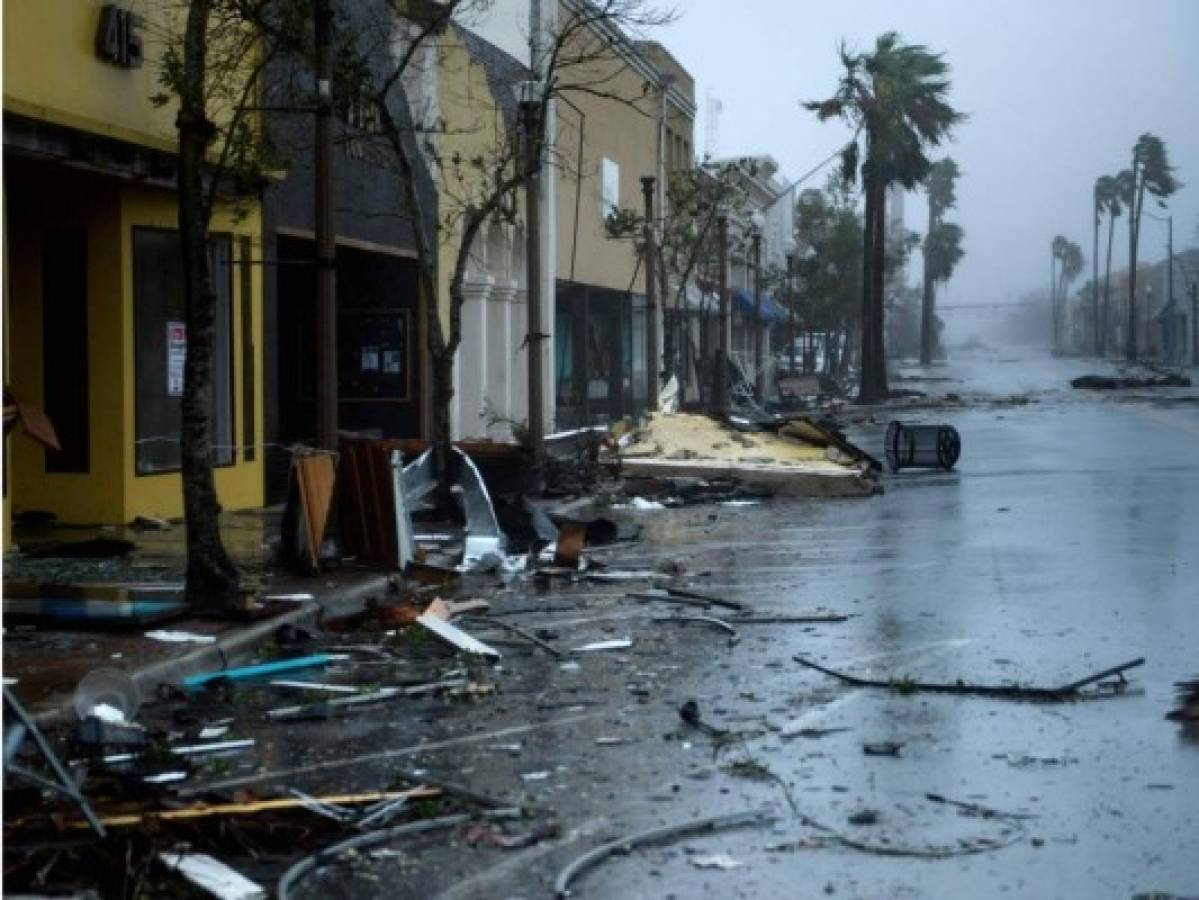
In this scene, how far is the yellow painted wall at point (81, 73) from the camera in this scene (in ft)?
47.1

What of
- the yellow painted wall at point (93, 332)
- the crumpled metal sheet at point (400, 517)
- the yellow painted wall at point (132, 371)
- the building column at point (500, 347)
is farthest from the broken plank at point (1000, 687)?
the building column at point (500, 347)

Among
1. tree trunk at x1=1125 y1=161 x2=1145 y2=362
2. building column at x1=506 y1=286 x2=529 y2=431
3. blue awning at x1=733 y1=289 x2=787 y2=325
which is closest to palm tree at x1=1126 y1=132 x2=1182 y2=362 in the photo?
tree trunk at x1=1125 y1=161 x2=1145 y2=362

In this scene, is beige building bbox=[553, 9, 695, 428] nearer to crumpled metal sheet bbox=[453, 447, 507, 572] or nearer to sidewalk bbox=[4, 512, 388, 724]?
crumpled metal sheet bbox=[453, 447, 507, 572]

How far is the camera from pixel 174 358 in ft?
57.4

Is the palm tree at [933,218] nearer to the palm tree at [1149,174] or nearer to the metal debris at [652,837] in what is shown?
the palm tree at [1149,174]

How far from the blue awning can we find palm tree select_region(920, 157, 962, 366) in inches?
2122

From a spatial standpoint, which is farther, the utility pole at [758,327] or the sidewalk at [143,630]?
the utility pole at [758,327]

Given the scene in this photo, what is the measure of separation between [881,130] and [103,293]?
42950 mm

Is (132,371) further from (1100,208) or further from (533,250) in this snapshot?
(1100,208)

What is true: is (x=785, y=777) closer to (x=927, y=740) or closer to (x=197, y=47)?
(x=927, y=740)

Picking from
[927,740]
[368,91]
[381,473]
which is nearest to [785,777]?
[927,740]

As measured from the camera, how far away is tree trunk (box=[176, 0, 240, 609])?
1108 centimetres

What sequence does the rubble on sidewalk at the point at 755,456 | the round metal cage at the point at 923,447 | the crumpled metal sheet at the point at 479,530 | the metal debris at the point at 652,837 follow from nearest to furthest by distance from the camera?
the metal debris at the point at 652,837 → the crumpled metal sheet at the point at 479,530 → the rubble on sidewalk at the point at 755,456 → the round metal cage at the point at 923,447

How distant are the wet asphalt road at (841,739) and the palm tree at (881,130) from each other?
132 feet
